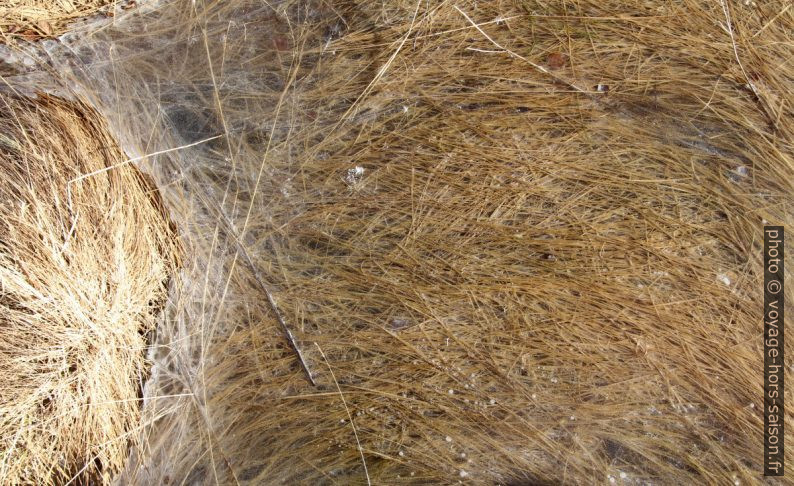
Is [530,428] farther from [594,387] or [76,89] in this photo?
[76,89]

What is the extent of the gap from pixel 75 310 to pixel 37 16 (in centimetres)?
126

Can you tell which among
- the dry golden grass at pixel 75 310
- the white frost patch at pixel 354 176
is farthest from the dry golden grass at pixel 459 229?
the dry golden grass at pixel 75 310

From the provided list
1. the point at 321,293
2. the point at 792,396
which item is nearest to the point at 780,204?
the point at 792,396

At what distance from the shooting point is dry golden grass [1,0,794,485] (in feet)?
6.22

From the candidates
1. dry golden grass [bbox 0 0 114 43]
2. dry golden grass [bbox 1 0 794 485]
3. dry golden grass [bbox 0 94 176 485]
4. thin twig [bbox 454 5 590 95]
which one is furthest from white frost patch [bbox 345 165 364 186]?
dry golden grass [bbox 0 0 114 43]

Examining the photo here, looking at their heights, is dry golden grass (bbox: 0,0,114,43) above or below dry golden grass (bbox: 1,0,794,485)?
above

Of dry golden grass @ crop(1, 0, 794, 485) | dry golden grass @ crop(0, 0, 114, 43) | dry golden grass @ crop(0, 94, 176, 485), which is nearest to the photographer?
dry golden grass @ crop(1, 0, 794, 485)

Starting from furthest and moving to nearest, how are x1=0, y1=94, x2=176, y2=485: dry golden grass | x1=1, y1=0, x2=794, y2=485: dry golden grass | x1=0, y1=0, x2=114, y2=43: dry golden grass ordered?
x1=0, y1=0, x2=114, y2=43: dry golden grass, x1=0, y1=94, x2=176, y2=485: dry golden grass, x1=1, y1=0, x2=794, y2=485: dry golden grass

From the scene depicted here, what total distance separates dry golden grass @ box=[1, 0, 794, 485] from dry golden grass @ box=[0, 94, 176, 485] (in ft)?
0.38

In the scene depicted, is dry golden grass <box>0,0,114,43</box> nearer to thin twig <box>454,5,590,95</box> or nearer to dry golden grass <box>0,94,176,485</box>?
dry golden grass <box>0,94,176,485</box>

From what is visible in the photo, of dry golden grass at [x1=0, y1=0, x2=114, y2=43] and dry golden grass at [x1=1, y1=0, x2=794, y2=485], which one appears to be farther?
dry golden grass at [x1=0, y1=0, x2=114, y2=43]

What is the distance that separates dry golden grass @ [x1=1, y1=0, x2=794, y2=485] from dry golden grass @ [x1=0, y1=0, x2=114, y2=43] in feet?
0.43

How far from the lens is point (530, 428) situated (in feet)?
6.35

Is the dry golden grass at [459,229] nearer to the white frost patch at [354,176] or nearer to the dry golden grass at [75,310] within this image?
the white frost patch at [354,176]
